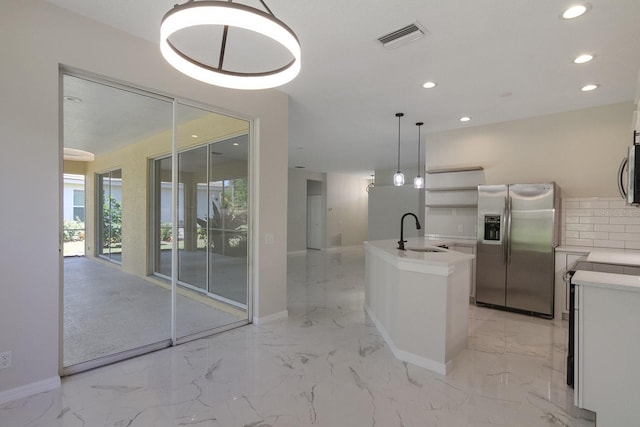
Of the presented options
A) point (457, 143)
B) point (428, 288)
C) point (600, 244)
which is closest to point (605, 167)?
point (600, 244)

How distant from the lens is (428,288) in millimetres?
2850

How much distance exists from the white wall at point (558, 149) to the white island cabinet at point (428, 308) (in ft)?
8.68

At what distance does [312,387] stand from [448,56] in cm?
317

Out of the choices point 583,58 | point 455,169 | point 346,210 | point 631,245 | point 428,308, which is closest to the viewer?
point 428,308

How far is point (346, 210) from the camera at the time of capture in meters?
12.6

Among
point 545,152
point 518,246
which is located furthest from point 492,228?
point 545,152

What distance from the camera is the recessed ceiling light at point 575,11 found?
2309 mm

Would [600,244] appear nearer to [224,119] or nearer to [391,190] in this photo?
[224,119]

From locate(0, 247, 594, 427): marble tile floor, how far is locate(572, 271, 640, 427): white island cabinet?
0.22 meters

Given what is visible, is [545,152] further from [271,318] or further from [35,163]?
[35,163]

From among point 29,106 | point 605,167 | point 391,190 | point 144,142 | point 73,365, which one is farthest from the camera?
point 391,190

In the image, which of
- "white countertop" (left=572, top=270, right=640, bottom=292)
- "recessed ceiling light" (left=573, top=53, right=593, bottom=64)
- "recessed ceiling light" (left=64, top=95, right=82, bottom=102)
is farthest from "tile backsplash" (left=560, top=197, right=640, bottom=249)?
"recessed ceiling light" (left=64, top=95, right=82, bottom=102)

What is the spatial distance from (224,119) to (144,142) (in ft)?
4.72

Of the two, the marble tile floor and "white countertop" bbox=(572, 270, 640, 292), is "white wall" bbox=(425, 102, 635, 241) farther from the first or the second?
"white countertop" bbox=(572, 270, 640, 292)
